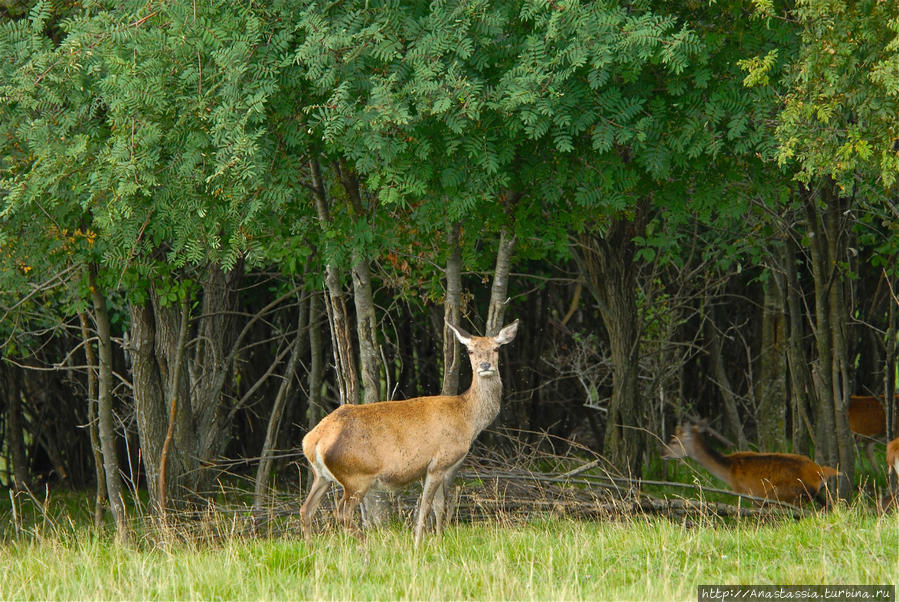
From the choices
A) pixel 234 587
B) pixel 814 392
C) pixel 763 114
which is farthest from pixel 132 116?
pixel 814 392

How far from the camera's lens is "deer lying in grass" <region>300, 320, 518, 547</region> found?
7.69 m

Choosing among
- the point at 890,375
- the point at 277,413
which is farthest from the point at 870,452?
the point at 277,413

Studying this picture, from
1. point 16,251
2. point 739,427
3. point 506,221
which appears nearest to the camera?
point 506,221

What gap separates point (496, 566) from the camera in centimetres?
664

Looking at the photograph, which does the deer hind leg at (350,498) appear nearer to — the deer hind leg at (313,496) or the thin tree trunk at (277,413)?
the deer hind leg at (313,496)

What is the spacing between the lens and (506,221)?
8945 mm

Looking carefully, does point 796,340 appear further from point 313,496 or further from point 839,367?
point 313,496

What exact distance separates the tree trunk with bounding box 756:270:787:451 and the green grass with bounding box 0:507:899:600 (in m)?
5.36

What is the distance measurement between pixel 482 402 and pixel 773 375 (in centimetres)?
638

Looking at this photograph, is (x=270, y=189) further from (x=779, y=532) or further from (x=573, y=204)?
(x=779, y=532)

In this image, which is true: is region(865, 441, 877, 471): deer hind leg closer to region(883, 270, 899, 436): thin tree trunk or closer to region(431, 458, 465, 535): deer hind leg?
region(883, 270, 899, 436): thin tree trunk

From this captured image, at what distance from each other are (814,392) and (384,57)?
742cm

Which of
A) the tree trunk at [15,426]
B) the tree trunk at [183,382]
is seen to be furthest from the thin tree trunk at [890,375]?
the tree trunk at [15,426]

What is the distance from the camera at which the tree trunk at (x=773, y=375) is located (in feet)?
42.9
